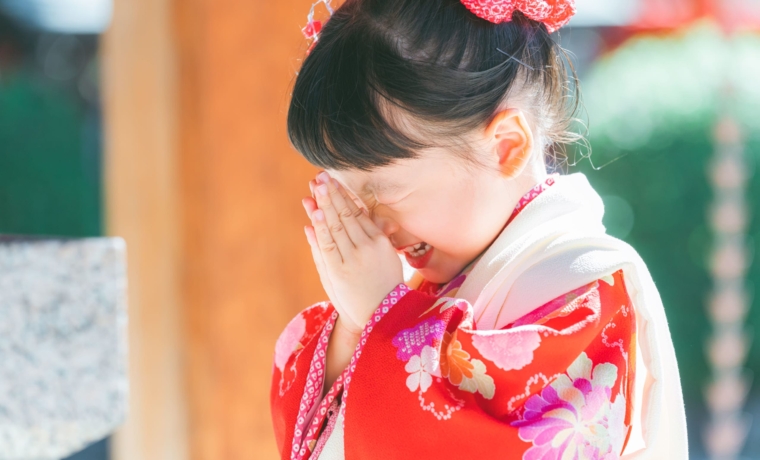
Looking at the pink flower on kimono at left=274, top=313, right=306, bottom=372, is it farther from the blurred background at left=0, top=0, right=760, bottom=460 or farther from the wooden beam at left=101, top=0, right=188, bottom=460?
the wooden beam at left=101, top=0, right=188, bottom=460

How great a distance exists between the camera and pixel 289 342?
117 cm

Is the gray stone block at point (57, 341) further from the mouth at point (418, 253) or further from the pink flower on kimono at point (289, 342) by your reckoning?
the mouth at point (418, 253)

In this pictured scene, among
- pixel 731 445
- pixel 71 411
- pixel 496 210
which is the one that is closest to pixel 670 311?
pixel 731 445

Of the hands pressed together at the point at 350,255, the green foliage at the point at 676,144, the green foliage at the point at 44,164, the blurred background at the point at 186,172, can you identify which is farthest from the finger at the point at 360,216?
the green foliage at the point at 676,144

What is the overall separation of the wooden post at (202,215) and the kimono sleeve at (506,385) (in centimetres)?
171

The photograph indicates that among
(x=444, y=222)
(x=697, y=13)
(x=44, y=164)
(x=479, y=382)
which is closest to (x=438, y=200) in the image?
(x=444, y=222)

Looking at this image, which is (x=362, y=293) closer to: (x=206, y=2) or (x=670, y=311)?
(x=206, y=2)

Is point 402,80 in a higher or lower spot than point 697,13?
lower

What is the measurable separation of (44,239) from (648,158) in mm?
3031

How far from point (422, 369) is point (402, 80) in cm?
36

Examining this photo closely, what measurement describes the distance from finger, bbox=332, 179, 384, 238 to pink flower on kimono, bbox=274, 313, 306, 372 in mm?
218

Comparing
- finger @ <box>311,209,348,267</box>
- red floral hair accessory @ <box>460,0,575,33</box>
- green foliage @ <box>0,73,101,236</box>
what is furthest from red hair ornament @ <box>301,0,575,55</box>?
green foliage @ <box>0,73,101,236</box>

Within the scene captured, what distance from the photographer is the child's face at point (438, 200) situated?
3.35ft

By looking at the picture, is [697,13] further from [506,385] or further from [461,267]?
[506,385]
